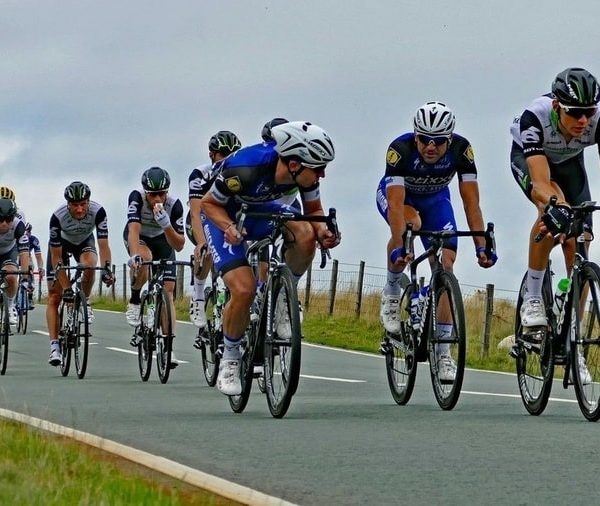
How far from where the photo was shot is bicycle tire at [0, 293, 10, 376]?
18594 mm

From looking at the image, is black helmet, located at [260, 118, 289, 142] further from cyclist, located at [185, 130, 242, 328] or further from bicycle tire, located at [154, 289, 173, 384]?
bicycle tire, located at [154, 289, 173, 384]

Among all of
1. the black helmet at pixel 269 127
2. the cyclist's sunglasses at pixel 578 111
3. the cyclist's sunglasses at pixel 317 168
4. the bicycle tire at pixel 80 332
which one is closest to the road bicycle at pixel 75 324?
the bicycle tire at pixel 80 332

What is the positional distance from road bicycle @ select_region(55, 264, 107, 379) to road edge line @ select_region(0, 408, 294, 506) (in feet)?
24.8

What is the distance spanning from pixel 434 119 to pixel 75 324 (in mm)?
6900

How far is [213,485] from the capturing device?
7.09 metres

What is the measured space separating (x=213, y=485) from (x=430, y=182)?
19.3ft

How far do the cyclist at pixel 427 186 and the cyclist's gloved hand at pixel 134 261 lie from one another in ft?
16.3

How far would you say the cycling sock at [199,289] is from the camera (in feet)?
55.4

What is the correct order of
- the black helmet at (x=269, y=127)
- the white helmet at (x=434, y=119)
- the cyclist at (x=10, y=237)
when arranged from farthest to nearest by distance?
1. the cyclist at (x=10, y=237)
2. the black helmet at (x=269, y=127)
3. the white helmet at (x=434, y=119)

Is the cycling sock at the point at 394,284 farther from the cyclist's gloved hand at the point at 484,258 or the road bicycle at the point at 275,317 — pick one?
the road bicycle at the point at 275,317

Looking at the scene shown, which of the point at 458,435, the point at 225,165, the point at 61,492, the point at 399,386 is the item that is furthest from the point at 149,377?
the point at 61,492

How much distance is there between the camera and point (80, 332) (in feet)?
58.2

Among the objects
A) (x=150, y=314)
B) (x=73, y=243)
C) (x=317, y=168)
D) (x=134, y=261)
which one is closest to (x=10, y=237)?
(x=73, y=243)

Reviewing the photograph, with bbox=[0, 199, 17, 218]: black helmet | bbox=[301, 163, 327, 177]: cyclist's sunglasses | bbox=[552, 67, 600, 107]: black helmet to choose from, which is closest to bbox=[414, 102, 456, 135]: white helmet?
bbox=[301, 163, 327, 177]: cyclist's sunglasses
